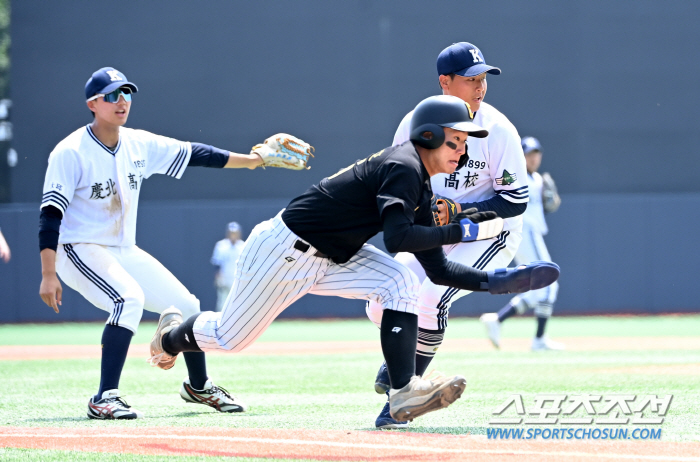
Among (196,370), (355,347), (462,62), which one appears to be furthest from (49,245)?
(355,347)

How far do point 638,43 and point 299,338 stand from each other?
998cm

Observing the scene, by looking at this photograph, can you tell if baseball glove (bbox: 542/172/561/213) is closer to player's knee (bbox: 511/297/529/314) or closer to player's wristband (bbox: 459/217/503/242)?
player's knee (bbox: 511/297/529/314)

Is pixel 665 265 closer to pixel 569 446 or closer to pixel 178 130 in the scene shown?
pixel 178 130

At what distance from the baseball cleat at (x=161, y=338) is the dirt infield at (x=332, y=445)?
84 cm

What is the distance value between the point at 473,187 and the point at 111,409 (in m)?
2.60

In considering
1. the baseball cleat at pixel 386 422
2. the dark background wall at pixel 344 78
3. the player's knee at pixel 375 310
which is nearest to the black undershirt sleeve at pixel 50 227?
the player's knee at pixel 375 310

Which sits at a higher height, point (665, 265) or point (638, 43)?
point (638, 43)

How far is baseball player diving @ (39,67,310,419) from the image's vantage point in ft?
18.4

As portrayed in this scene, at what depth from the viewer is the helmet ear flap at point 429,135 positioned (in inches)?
180

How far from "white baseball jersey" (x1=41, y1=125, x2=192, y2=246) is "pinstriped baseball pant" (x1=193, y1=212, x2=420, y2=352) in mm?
1152

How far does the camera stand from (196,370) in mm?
5973

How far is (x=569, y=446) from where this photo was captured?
4.18 m

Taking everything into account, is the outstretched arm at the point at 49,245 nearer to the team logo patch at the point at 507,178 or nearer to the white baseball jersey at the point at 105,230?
the white baseball jersey at the point at 105,230

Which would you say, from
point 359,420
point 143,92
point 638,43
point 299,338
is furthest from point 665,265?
point 359,420
